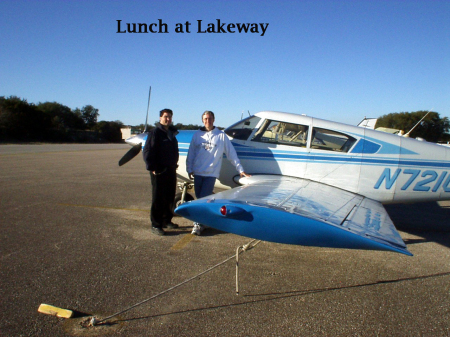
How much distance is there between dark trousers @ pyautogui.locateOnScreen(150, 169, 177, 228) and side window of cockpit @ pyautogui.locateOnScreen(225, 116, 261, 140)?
1314 millimetres

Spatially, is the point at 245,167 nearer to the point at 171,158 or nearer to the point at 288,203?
the point at 171,158

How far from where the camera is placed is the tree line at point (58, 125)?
40312 mm

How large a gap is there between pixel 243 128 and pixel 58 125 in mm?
54466

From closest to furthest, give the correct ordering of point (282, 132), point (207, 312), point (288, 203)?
point (207, 312), point (288, 203), point (282, 132)

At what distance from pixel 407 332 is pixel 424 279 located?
1283 mm

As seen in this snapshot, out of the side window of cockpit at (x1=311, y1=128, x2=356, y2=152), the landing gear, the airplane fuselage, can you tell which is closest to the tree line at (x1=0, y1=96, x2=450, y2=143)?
the airplane fuselage

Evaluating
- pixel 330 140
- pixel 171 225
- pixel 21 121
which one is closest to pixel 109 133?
pixel 21 121

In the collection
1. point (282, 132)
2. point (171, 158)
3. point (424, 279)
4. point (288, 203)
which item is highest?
point (282, 132)

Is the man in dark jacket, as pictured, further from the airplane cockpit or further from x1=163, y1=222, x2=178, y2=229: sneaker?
the airplane cockpit

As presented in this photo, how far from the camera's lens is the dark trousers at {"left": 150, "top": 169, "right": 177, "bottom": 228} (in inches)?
179

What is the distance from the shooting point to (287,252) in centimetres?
410

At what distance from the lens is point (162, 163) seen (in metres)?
4.43

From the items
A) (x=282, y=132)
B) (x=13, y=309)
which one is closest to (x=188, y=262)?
(x=13, y=309)

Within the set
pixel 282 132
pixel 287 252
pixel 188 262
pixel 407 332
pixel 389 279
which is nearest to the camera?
pixel 407 332
